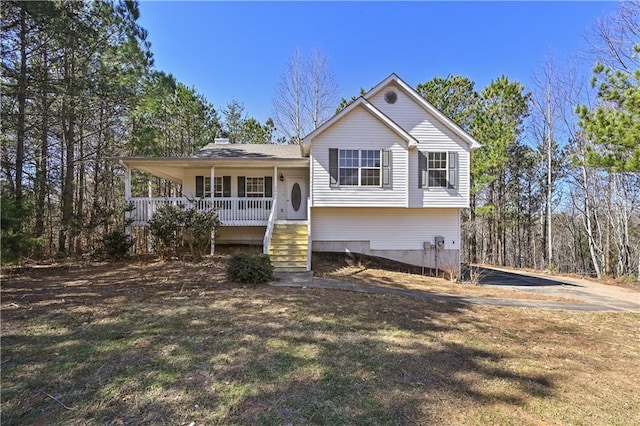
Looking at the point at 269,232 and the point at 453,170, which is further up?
the point at 453,170

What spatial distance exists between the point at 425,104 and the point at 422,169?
2833 mm

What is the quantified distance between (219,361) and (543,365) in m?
4.36

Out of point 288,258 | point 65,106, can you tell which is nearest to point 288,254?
point 288,258

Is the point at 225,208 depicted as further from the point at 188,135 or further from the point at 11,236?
the point at 188,135

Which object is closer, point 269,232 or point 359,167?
point 269,232

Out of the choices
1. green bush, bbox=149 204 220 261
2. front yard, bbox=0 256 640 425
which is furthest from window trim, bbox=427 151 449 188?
green bush, bbox=149 204 220 261

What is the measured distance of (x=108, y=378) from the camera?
351 cm

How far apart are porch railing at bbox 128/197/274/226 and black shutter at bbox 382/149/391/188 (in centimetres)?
466

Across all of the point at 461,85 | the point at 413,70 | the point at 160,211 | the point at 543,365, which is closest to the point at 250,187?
the point at 160,211

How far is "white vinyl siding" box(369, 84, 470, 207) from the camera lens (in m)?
13.3

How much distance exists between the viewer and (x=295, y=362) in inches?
159

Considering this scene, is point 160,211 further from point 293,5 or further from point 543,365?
point 543,365

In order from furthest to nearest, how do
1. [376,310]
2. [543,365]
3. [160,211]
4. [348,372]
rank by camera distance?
[160,211]
[376,310]
[543,365]
[348,372]

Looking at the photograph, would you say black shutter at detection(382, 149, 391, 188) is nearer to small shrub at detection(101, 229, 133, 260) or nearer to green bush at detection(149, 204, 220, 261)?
green bush at detection(149, 204, 220, 261)
